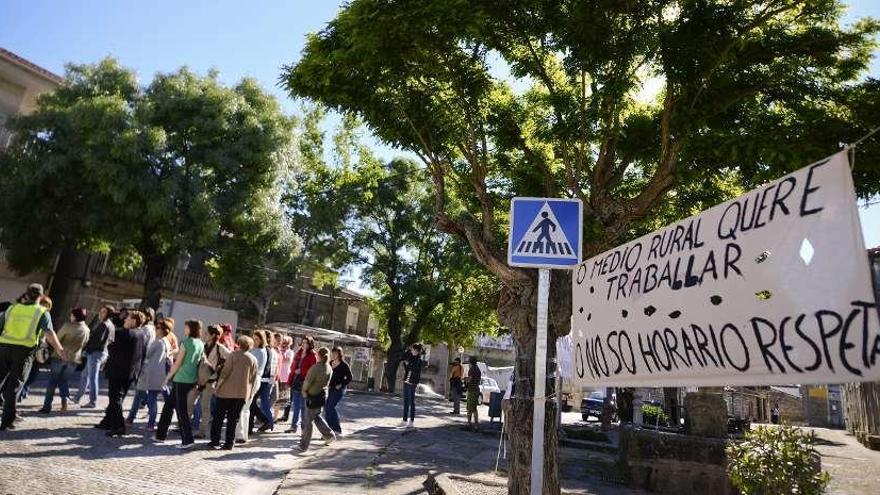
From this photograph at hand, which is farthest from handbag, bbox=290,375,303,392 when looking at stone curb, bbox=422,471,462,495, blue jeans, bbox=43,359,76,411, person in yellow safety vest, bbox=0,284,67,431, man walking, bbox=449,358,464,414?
man walking, bbox=449,358,464,414

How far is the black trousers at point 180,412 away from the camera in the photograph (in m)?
8.38

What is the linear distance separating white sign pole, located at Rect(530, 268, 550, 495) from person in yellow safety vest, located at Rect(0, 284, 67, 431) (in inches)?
274

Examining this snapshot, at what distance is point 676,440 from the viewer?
9297mm

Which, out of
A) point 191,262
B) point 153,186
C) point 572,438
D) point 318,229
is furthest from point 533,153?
point 191,262

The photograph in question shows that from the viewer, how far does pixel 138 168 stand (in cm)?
2012

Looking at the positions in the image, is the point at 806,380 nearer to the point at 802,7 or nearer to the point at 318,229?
the point at 802,7

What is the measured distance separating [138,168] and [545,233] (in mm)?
19430

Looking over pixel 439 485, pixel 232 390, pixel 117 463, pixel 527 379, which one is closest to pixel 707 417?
pixel 439 485

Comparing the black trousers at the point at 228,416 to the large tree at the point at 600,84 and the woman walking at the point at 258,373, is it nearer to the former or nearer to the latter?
the woman walking at the point at 258,373

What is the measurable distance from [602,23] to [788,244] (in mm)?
4898

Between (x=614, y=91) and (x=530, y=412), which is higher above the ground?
(x=614, y=91)

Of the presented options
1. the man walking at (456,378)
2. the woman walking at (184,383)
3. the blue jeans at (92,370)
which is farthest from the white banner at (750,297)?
the man walking at (456,378)

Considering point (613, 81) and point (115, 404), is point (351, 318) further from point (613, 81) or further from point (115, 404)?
point (613, 81)

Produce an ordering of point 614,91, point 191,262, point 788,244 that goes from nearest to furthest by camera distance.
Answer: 1. point 788,244
2. point 614,91
3. point 191,262
